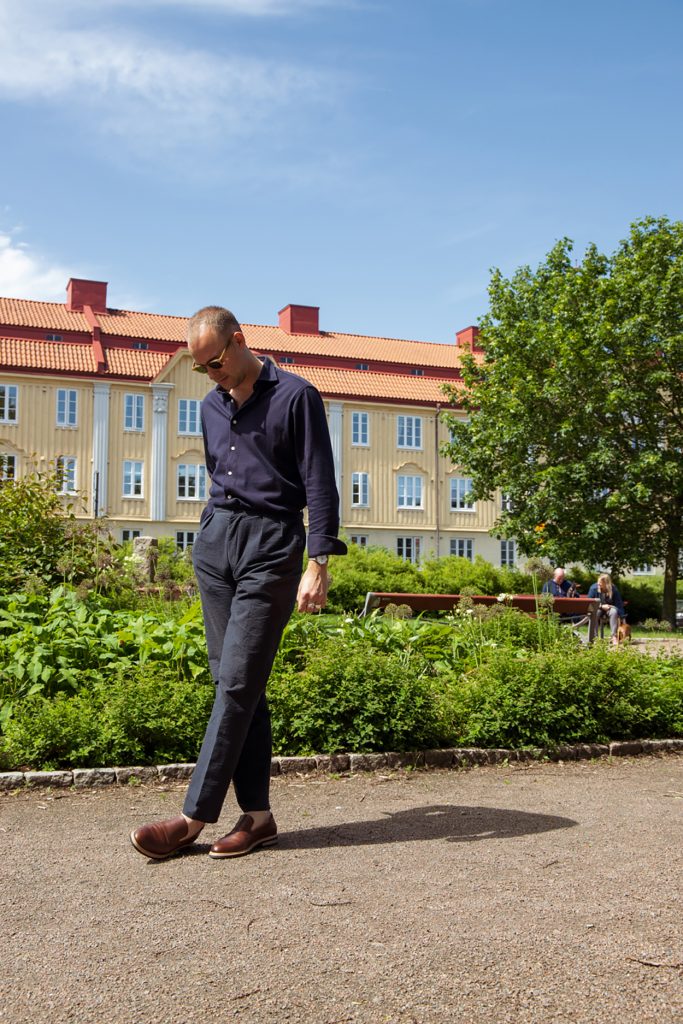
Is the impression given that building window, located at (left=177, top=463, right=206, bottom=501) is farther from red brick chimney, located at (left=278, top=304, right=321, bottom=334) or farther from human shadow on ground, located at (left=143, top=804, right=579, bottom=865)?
human shadow on ground, located at (left=143, top=804, right=579, bottom=865)

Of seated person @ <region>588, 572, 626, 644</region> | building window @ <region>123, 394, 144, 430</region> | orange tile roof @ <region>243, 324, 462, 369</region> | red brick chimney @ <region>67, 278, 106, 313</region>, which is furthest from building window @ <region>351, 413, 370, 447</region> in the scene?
seated person @ <region>588, 572, 626, 644</region>

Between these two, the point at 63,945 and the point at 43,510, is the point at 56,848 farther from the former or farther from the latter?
the point at 43,510

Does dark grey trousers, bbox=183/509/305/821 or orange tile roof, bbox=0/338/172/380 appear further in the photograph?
orange tile roof, bbox=0/338/172/380

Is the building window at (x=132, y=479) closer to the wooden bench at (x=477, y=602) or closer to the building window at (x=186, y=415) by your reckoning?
the building window at (x=186, y=415)

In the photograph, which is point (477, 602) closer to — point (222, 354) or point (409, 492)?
point (222, 354)

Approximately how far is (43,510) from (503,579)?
1971 cm

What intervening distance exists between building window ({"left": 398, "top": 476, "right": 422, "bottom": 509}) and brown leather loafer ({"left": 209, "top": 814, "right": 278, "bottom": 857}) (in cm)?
4228

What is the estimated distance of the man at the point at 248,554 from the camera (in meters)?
3.98

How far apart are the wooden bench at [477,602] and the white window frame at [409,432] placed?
33765 mm

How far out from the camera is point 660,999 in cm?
258

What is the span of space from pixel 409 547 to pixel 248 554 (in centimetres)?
4254

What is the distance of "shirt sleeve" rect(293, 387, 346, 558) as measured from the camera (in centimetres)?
404

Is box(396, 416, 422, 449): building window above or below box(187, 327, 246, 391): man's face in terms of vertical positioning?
above

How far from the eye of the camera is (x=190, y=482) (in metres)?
43.0
